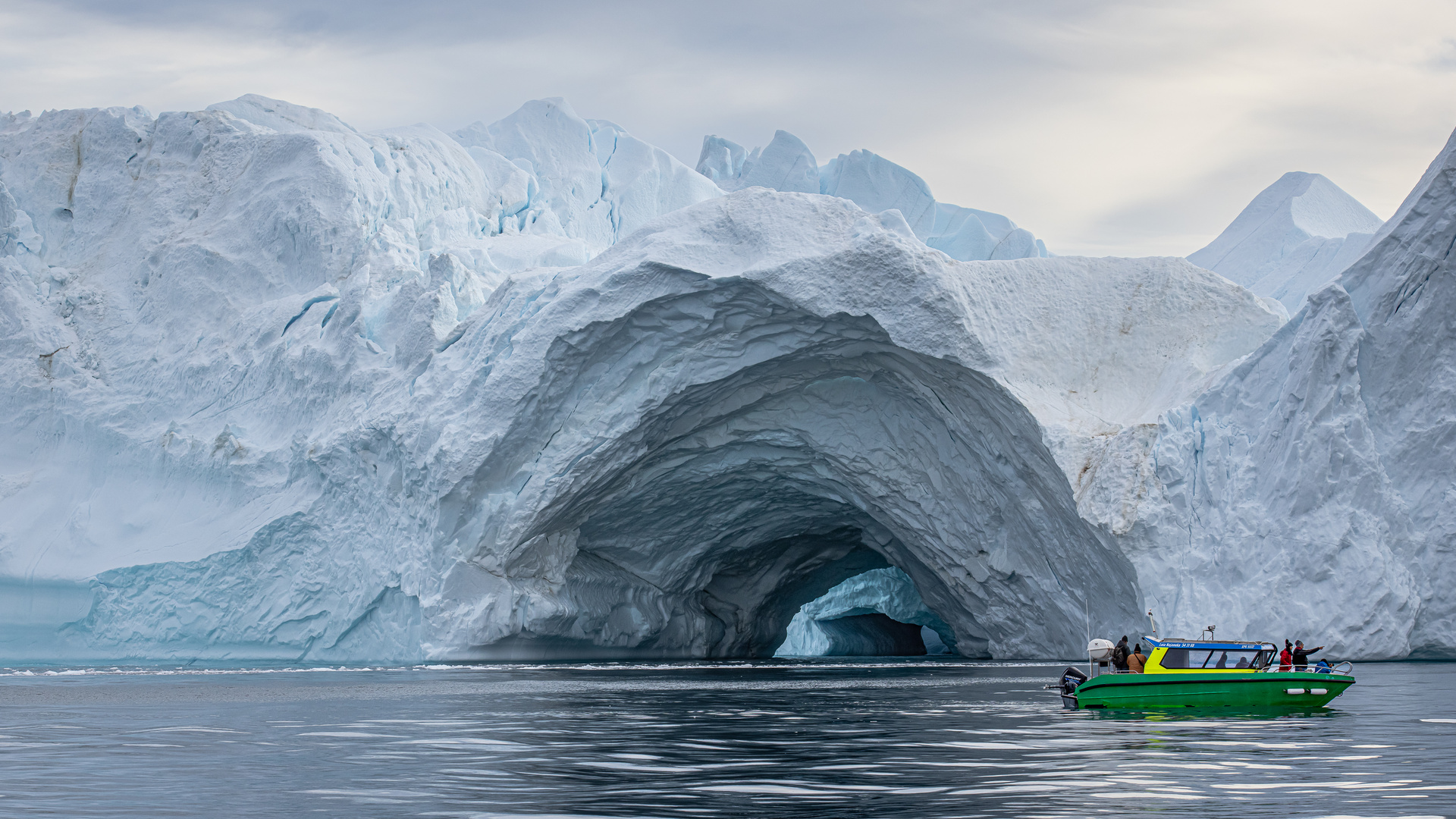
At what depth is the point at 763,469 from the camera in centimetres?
3038

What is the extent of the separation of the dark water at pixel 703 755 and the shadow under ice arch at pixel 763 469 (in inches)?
343

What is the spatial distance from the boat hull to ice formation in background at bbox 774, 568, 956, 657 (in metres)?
29.4

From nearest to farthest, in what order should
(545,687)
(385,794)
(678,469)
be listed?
1. (385,794)
2. (545,687)
3. (678,469)

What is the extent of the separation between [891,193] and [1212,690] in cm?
2934

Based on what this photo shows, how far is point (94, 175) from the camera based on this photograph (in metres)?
33.0

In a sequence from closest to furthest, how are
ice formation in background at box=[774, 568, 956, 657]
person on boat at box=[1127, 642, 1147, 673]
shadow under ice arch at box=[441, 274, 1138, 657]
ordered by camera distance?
1. person on boat at box=[1127, 642, 1147, 673]
2. shadow under ice arch at box=[441, 274, 1138, 657]
3. ice formation in background at box=[774, 568, 956, 657]

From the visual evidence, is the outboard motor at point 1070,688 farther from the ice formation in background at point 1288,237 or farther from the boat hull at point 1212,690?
the ice formation in background at point 1288,237

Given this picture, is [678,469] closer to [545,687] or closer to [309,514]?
[309,514]

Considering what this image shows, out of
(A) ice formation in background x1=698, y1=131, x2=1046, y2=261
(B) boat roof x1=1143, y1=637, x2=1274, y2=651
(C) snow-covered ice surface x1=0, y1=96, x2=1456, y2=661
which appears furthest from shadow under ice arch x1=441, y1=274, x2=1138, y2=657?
(A) ice formation in background x1=698, y1=131, x2=1046, y2=261

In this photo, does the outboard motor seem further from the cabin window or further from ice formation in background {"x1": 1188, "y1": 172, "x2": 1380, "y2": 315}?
ice formation in background {"x1": 1188, "y1": 172, "x2": 1380, "y2": 315}

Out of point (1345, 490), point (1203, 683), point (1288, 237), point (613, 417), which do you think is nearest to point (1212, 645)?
point (1203, 683)

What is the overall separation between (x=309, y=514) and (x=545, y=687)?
11041 mm

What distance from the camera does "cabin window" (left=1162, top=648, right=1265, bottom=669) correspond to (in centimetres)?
1484

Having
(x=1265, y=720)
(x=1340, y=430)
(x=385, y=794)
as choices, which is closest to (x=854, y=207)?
(x=1340, y=430)
